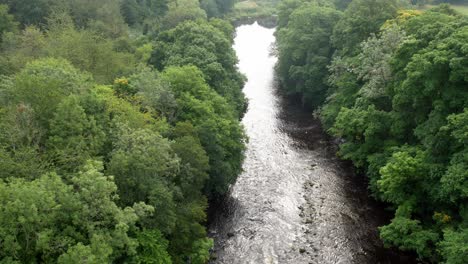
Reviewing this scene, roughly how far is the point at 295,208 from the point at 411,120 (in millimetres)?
15101

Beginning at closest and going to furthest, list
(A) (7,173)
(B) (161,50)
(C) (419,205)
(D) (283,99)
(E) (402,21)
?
(A) (7,173) < (C) (419,205) < (E) (402,21) < (B) (161,50) < (D) (283,99)

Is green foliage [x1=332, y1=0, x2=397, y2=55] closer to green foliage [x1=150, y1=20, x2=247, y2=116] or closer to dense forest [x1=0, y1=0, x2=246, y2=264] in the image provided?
green foliage [x1=150, y1=20, x2=247, y2=116]

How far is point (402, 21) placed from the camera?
56781 mm

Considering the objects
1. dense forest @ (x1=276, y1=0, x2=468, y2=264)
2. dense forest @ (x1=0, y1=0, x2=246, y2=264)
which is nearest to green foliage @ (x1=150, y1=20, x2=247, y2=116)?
dense forest @ (x1=0, y1=0, x2=246, y2=264)

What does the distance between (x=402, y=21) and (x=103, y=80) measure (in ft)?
125

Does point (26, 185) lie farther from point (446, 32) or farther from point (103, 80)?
point (446, 32)

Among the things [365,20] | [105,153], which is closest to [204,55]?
[365,20]

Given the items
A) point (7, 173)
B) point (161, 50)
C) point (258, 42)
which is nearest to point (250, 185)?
point (161, 50)

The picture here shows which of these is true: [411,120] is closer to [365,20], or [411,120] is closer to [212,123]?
[212,123]

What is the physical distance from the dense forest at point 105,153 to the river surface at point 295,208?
12.1 feet

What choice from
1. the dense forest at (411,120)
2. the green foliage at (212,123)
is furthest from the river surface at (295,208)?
the green foliage at (212,123)

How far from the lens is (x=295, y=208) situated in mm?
46906

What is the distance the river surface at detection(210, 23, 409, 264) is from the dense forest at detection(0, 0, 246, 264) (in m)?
3.68

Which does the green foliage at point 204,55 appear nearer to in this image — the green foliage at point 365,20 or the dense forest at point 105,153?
the dense forest at point 105,153
